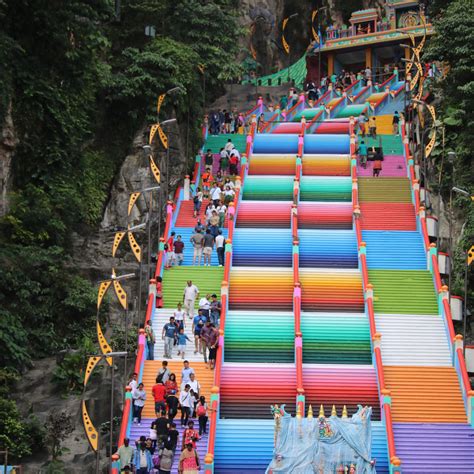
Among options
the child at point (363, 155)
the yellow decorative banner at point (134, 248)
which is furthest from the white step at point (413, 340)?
the child at point (363, 155)

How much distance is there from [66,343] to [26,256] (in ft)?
9.98

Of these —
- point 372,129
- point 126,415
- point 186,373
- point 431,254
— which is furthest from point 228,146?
point 126,415

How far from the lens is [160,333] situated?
31188mm

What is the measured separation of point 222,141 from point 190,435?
23114 millimetres

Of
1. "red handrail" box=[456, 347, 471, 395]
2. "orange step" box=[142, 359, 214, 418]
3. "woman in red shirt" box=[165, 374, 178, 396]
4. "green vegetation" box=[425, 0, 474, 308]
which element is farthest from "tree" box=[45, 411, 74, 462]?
"green vegetation" box=[425, 0, 474, 308]

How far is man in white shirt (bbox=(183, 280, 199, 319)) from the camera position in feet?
103

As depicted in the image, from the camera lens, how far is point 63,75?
36719mm

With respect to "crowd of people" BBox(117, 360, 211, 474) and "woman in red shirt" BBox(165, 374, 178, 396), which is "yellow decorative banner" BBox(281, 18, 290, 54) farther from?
"woman in red shirt" BBox(165, 374, 178, 396)

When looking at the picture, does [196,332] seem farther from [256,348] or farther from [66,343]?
[66,343]

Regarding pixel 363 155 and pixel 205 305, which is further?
pixel 363 155

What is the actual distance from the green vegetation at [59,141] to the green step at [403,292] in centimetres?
929

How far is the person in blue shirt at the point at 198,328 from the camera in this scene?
97.1 ft

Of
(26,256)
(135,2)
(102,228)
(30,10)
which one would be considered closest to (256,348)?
(26,256)

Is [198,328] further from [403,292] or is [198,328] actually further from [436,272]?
[436,272]
